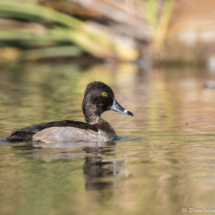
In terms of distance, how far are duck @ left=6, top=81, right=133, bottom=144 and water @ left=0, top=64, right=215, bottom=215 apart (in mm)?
193

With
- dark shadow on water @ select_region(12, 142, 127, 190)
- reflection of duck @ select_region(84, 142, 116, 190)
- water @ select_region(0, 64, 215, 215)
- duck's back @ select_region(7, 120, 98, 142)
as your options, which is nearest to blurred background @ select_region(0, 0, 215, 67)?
water @ select_region(0, 64, 215, 215)

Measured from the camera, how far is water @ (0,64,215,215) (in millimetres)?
5359

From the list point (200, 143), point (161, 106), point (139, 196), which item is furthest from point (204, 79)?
point (139, 196)

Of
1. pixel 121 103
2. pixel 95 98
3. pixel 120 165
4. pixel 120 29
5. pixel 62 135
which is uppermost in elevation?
pixel 120 29

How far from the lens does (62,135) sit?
8594 mm

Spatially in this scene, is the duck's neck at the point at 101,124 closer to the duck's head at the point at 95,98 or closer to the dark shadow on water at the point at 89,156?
the duck's head at the point at 95,98

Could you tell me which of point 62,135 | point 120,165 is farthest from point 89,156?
point 62,135

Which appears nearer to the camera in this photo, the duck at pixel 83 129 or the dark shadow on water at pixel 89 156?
the dark shadow on water at pixel 89 156

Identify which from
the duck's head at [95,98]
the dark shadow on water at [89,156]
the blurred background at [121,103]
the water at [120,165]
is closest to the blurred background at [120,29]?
the blurred background at [121,103]

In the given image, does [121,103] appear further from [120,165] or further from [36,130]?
[120,165]

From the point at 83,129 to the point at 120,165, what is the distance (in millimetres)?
1905

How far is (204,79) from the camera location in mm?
20812

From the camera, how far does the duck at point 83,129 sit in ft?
28.0

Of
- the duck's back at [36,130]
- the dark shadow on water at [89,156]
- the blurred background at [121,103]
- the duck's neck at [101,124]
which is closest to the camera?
the blurred background at [121,103]
